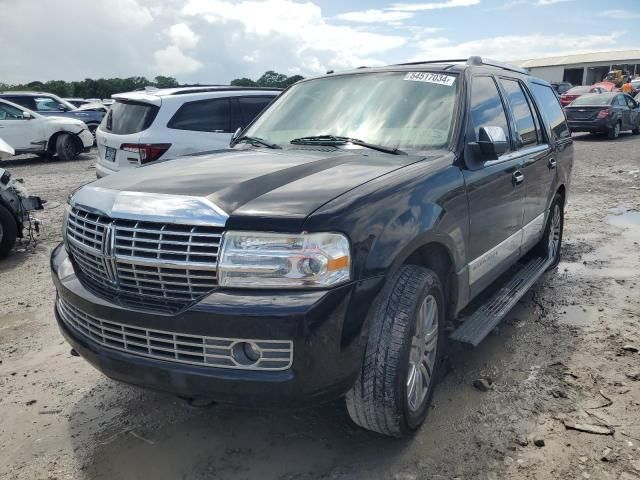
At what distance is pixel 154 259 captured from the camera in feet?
7.98

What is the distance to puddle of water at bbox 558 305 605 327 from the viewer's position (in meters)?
4.39

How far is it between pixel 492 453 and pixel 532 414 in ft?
1.53

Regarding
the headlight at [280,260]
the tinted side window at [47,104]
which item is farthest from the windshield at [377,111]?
the tinted side window at [47,104]

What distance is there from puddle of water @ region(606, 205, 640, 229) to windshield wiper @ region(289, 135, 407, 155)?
533 cm

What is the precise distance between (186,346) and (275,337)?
0.41 meters

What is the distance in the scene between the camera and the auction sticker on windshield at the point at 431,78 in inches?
147

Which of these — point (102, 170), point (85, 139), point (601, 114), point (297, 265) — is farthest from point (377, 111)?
point (601, 114)

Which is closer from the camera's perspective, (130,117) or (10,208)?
(10,208)

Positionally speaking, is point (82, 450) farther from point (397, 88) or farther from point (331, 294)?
point (397, 88)

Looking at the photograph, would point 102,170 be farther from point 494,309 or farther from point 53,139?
point 53,139

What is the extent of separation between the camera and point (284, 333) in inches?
89.6

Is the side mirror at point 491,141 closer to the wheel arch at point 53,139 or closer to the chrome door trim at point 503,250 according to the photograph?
the chrome door trim at point 503,250

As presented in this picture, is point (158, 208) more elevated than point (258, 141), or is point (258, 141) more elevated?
point (258, 141)

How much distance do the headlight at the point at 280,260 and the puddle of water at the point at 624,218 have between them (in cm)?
638
